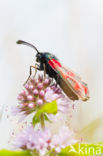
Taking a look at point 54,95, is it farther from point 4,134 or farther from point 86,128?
point 4,134

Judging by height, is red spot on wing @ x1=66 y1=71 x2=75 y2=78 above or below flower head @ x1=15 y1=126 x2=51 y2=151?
above

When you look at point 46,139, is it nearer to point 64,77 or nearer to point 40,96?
point 40,96

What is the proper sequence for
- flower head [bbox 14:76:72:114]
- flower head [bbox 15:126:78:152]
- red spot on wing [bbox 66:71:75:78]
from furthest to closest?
red spot on wing [bbox 66:71:75:78]
flower head [bbox 14:76:72:114]
flower head [bbox 15:126:78:152]

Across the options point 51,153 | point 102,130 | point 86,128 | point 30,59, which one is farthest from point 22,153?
point 30,59

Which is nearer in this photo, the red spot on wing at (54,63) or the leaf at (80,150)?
the leaf at (80,150)

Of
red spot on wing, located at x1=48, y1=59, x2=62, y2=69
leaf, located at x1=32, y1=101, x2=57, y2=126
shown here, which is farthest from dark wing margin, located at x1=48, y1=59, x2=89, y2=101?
leaf, located at x1=32, y1=101, x2=57, y2=126

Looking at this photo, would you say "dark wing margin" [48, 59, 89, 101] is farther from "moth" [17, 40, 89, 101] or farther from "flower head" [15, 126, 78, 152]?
"flower head" [15, 126, 78, 152]

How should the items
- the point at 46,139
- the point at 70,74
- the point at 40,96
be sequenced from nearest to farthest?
the point at 46,139 < the point at 40,96 < the point at 70,74

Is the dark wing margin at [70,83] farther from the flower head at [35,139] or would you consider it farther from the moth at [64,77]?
the flower head at [35,139]

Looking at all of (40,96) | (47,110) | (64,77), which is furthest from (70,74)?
(47,110)

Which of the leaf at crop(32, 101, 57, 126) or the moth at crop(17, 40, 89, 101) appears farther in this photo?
the moth at crop(17, 40, 89, 101)

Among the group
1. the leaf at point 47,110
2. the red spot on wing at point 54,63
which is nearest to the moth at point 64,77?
the red spot on wing at point 54,63
